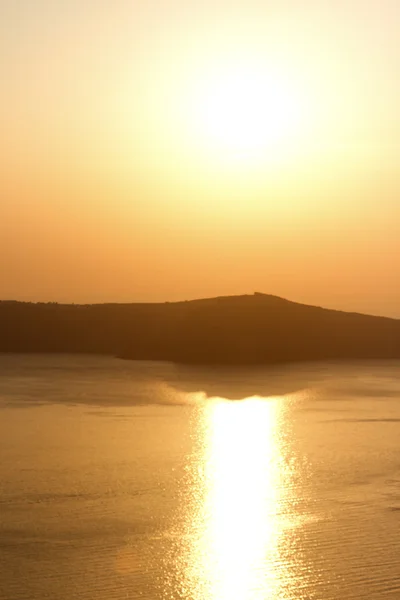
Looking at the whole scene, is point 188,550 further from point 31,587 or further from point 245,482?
point 245,482

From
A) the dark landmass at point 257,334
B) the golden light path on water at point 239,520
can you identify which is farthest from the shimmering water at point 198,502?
the dark landmass at point 257,334

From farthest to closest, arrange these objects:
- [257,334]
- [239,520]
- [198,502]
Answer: [257,334] → [198,502] → [239,520]

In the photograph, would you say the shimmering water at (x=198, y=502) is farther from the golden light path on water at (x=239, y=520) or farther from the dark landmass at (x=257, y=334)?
the dark landmass at (x=257, y=334)

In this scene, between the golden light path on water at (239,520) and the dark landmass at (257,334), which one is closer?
the golden light path on water at (239,520)

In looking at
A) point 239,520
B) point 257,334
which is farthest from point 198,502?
point 257,334

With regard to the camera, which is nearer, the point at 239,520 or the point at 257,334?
the point at 239,520

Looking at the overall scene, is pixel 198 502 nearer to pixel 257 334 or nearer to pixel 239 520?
pixel 239 520

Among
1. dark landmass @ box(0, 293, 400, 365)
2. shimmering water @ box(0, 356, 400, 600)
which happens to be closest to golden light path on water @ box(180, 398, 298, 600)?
shimmering water @ box(0, 356, 400, 600)
